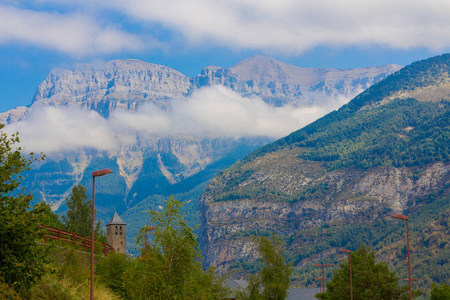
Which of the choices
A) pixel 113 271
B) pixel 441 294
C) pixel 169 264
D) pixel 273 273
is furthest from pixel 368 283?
pixel 169 264

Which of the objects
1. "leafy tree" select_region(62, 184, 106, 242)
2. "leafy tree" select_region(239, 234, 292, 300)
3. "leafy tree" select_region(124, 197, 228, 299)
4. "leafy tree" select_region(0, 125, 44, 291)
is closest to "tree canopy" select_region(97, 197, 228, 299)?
"leafy tree" select_region(124, 197, 228, 299)

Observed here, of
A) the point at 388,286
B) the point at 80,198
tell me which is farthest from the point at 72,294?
the point at 80,198

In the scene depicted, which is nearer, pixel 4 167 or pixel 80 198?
pixel 4 167

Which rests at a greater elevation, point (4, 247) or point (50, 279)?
point (4, 247)

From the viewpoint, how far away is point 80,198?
120 meters

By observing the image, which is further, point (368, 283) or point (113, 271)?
point (368, 283)

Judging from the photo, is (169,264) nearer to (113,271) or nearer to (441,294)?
(113,271)

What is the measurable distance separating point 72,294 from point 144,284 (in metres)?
4.48

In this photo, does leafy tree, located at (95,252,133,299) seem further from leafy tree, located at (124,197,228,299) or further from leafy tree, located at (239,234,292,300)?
leafy tree, located at (239,234,292,300)

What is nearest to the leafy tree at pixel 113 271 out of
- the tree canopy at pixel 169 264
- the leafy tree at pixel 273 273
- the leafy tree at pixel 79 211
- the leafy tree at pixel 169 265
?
the tree canopy at pixel 169 264

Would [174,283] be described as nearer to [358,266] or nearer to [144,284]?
[144,284]

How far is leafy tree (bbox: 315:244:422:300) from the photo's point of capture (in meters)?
69.9

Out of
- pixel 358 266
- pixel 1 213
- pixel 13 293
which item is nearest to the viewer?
pixel 1 213

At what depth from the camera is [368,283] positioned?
7288cm
